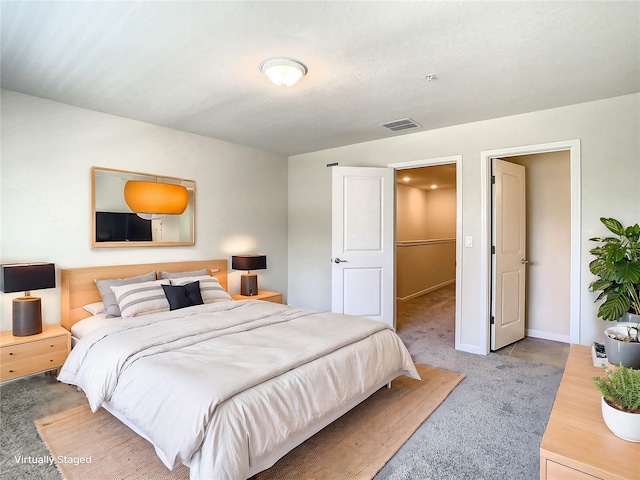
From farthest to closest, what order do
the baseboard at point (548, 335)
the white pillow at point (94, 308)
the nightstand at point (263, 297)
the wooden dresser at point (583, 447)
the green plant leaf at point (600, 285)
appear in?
1. the nightstand at point (263, 297)
2. the baseboard at point (548, 335)
3. the white pillow at point (94, 308)
4. the green plant leaf at point (600, 285)
5. the wooden dresser at point (583, 447)

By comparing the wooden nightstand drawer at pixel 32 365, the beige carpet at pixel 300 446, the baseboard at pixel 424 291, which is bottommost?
the beige carpet at pixel 300 446

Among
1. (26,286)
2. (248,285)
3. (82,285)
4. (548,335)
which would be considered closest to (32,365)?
(26,286)

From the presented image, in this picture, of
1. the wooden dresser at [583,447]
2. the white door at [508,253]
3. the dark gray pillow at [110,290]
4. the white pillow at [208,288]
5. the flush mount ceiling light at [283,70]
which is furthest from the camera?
the white door at [508,253]

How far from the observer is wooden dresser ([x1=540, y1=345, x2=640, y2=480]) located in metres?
1.24

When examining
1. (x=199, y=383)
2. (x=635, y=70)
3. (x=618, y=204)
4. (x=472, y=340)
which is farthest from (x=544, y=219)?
(x=199, y=383)

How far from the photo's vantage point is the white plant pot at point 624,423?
1.34 metres

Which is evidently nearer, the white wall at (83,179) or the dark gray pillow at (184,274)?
the white wall at (83,179)

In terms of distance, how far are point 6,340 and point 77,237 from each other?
104 centimetres

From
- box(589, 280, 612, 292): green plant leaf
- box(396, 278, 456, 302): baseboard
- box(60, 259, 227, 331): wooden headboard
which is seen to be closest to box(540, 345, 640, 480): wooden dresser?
box(589, 280, 612, 292): green plant leaf

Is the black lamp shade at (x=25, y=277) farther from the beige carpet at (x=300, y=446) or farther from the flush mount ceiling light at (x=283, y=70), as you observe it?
the flush mount ceiling light at (x=283, y=70)

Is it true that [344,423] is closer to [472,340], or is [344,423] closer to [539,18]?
[472,340]

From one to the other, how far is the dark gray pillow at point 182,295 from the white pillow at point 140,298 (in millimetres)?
58

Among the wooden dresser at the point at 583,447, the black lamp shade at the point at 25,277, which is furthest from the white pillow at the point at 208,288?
the wooden dresser at the point at 583,447

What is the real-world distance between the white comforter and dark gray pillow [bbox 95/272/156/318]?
55cm
